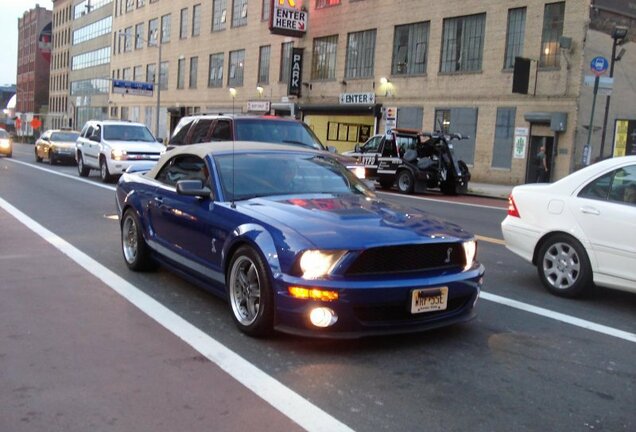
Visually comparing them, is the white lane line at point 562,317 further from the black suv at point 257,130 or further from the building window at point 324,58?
the building window at point 324,58

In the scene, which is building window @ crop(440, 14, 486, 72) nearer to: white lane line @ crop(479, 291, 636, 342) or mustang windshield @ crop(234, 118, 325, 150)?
mustang windshield @ crop(234, 118, 325, 150)

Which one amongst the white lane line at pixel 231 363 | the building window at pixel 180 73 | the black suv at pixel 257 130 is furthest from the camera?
the building window at pixel 180 73

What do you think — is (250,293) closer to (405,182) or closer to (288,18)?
(405,182)

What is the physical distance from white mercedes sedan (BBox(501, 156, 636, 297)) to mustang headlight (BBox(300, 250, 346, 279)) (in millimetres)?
3251

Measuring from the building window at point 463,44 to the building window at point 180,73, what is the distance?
2850 cm

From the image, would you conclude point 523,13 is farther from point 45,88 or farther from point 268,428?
point 45,88

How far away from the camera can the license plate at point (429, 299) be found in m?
4.75

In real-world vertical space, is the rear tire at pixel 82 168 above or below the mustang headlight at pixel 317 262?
below

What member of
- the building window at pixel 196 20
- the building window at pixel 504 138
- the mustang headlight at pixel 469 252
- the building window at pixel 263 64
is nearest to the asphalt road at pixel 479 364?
the mustang headlight at pixel 469 252

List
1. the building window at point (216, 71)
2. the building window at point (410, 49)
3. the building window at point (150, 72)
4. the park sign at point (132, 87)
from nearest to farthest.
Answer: the building window at point (410, 49), the building window at point (216, 71), the park sign at point (132, 87), the building window at point (150, 72)

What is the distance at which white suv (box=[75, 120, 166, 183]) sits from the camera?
60.7ft

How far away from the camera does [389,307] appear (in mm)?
4711

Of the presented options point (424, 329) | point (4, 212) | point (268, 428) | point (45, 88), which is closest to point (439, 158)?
point (4, 212)

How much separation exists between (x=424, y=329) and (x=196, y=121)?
32.8 ft
